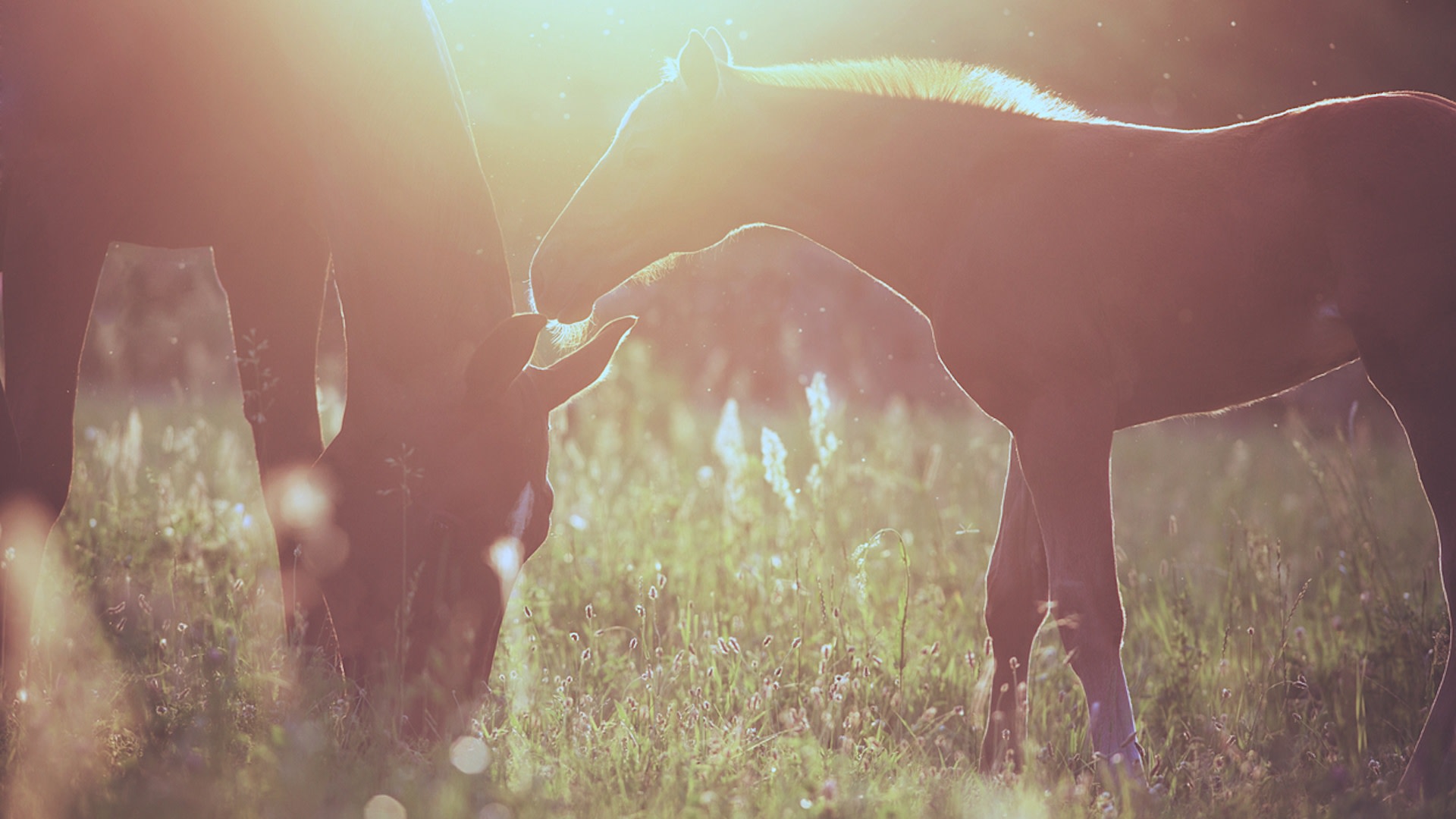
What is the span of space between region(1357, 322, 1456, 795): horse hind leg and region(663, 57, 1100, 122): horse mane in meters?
1.21

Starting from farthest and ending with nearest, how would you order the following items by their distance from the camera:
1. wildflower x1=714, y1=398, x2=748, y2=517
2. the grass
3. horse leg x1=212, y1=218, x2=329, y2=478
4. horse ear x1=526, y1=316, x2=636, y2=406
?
wildflower x1=714, y1=398, x2=748, y2=517 → horse leg x1=212, y1=218, x2=329, y2=478 → horse ear x1=526, y1=316, x2=636, y2=406 → the grass

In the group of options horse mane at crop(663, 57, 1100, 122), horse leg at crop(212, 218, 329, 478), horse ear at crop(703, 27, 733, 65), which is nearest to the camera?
horse mane at crop(663, 57, 1100, 122)

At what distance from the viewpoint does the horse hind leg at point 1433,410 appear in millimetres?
3148

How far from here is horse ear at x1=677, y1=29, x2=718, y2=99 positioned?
11.7 feet

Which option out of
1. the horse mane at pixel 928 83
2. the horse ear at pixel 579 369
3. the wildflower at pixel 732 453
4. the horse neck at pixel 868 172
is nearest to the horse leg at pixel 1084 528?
the horse neck at pixel 868 172

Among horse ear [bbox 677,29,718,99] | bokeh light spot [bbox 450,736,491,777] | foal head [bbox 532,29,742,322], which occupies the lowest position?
bokeh light spot [bbox 450,736,491,777]

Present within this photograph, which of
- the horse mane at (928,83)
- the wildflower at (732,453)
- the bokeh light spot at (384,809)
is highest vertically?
the horse mane at (928,83)

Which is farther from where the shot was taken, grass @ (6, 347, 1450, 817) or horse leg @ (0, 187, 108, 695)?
horse leg @ (0, 187, 108, 695)

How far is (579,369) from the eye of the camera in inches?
141

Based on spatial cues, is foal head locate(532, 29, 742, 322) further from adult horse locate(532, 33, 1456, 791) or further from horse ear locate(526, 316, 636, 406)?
horse ear locate(526, 316, 636, 406)

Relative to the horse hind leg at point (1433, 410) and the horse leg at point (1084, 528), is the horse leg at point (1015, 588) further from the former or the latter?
the horse hind leg at point (1433, 410)

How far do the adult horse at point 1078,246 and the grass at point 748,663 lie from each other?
0.46 metres

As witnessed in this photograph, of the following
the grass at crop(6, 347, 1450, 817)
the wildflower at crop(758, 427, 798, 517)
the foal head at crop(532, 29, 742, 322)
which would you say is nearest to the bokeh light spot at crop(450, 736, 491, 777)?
the grass at crop(6, 347, 1450, 817)


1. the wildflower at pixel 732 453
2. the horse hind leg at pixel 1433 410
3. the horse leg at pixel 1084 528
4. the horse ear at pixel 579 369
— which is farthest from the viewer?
the wildflower at pixel 732 453
